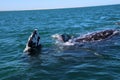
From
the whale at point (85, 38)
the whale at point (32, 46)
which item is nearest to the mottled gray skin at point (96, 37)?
the whale at point (85, 38)

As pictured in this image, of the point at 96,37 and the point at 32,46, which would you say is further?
the point at 96,37

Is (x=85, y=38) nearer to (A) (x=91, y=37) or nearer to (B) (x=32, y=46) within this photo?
(A) (x=91, y=37)

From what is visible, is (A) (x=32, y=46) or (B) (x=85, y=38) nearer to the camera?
(A) (x=32, y=46)

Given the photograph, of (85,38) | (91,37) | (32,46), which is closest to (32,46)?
(32,46)

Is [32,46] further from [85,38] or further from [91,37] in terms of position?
[91,37]

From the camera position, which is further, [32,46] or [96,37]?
[96,37]

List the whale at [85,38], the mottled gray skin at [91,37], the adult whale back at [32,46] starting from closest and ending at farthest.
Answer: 1. the adult whale back at [32,46]
2. the whale at [85,38]
3. the mottled gray skin at [91,37]

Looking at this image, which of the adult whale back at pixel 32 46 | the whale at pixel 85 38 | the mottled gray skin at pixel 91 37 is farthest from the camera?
the mottled gray skin at pixel 91 37

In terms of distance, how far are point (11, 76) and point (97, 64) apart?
4.03 m

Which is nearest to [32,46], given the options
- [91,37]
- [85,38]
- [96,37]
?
[85,38]

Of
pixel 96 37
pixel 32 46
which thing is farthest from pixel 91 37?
pixel 32 46

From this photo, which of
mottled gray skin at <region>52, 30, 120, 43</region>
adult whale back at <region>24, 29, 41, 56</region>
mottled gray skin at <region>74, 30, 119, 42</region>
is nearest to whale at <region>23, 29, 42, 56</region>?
adult whale back at <region>24, 29, 41, 56</region>

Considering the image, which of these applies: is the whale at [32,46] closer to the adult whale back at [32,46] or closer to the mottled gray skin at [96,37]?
the adult whale back at [32,46]

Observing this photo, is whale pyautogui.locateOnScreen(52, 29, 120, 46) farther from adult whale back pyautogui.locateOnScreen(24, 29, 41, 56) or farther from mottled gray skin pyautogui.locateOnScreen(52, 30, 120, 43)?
adult whale back pyautogui.locateOnScreen(24, 29, 41, 56)
